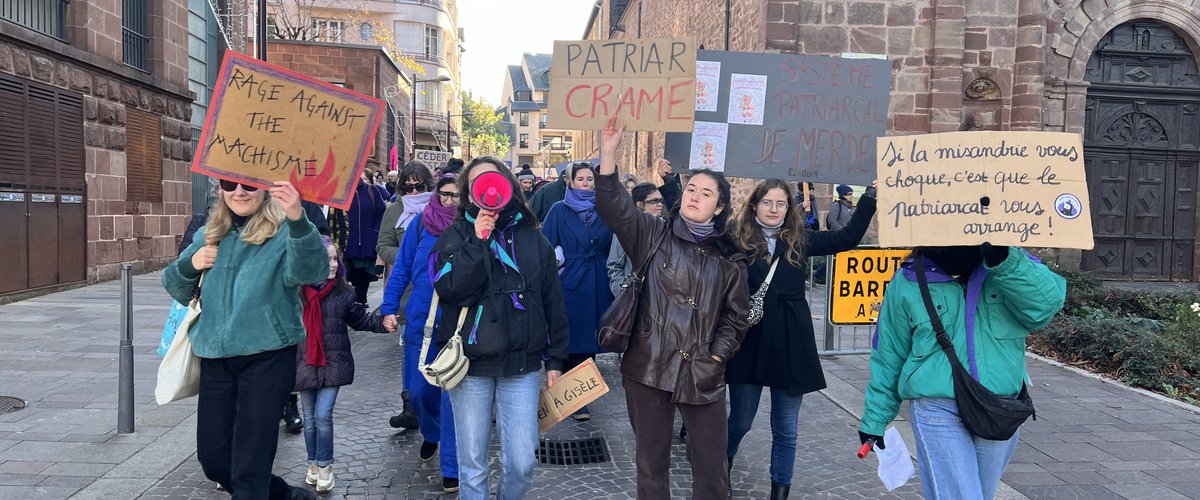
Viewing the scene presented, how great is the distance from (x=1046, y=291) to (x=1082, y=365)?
6.26 metres

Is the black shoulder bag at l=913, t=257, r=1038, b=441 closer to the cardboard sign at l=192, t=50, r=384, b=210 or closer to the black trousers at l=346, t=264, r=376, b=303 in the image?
the cardboard sign at l=192, t=50, r=384, b=210

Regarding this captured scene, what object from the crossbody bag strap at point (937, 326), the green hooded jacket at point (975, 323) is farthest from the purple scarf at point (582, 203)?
the crossbody bag strap at point (937, 326)

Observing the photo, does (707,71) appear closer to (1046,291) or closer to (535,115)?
(1046,291)

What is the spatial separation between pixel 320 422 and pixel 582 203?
240cm

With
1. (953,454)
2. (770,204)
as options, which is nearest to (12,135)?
(770,204)

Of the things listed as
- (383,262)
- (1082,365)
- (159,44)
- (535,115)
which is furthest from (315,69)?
(535,115)

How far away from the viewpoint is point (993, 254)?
112 inches

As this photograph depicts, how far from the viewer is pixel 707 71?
592 centimetres

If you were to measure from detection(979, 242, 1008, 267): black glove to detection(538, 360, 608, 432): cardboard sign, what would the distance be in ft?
5.54

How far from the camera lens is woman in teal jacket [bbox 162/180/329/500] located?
3.48 metres

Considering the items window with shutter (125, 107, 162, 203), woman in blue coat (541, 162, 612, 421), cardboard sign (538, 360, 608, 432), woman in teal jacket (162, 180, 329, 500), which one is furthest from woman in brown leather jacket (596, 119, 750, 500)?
window with shutter (125, 107, 162, 203)

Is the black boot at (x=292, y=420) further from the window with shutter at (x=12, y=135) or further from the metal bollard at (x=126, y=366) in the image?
the window with shutter at (x=12, y=135)

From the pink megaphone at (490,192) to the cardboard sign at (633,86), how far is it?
78 centimetres

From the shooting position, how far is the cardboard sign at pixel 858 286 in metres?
7.57
